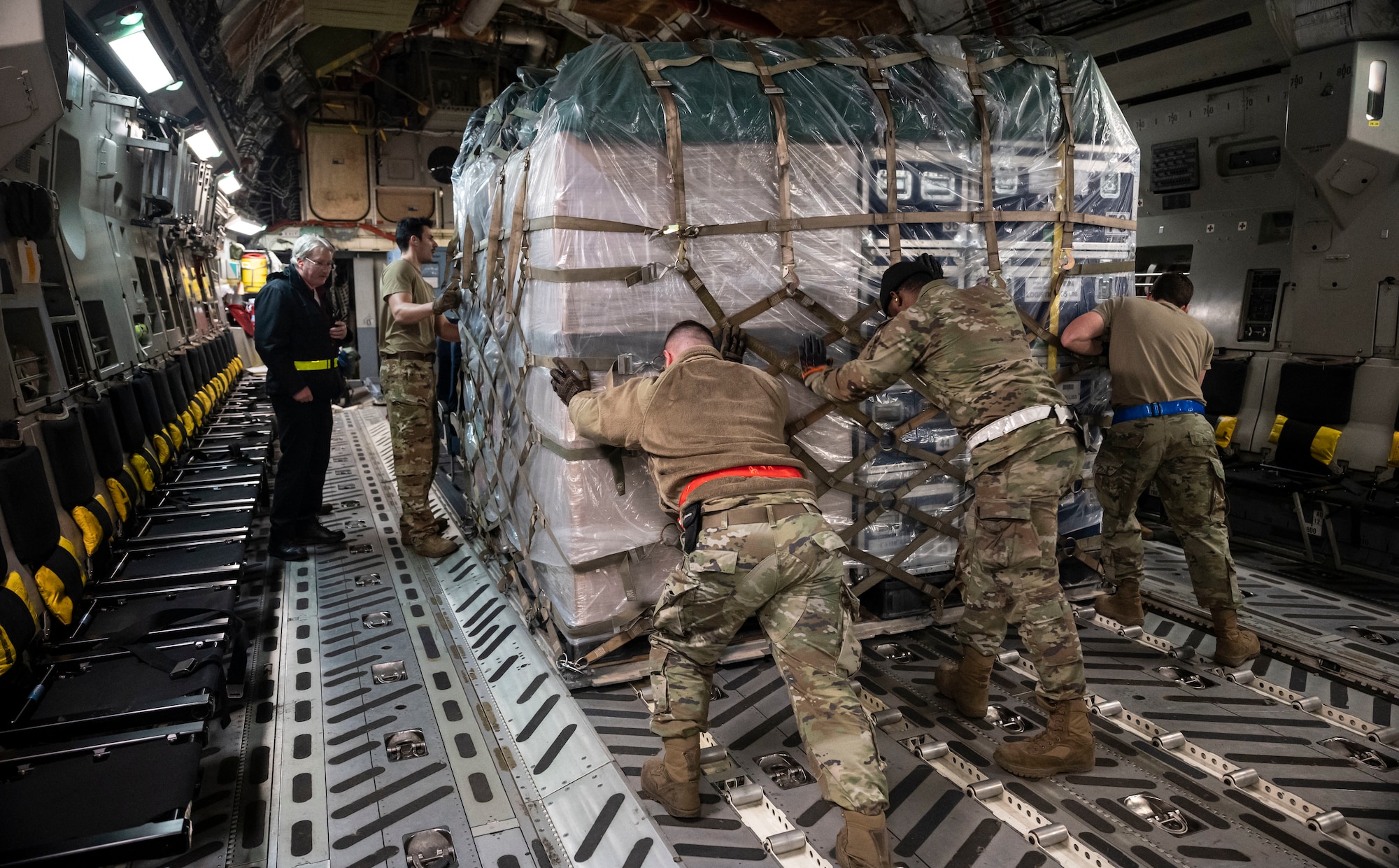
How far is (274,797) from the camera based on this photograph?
9.48ft

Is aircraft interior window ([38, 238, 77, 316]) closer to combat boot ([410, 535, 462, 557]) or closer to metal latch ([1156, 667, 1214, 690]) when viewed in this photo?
combat boot ([410, 535, 462, 557])

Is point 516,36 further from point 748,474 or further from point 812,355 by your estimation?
point 748,474

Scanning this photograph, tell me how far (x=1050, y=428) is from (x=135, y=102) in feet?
19.2

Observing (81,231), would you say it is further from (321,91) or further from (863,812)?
(321,91)

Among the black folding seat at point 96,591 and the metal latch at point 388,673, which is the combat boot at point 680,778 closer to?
the metal latch at point 388,673

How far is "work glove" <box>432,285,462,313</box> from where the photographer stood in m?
5.26

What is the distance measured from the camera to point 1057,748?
2.98 metres

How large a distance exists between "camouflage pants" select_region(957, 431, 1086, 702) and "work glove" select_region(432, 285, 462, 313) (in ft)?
11.1

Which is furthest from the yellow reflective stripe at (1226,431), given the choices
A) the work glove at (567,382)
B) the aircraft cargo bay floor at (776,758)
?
the work glove at (567,382)

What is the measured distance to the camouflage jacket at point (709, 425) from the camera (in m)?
2.80

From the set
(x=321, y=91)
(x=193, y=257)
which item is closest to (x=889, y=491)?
(x=193, y=257)

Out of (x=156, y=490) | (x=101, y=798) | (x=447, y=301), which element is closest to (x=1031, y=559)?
(x=101, y=798)

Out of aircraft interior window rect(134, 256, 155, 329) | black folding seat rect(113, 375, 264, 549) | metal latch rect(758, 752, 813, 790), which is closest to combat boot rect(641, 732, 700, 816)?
metal latch rect(758, 752, 813, 790)

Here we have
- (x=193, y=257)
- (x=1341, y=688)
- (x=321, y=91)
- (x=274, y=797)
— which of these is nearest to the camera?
(x=274, y=797)
